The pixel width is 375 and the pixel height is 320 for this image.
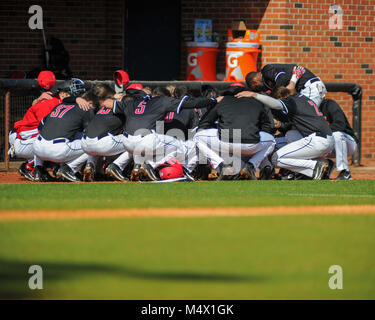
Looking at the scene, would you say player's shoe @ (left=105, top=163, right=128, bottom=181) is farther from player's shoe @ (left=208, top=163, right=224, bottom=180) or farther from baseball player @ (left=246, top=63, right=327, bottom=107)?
baseball player @ (left=246, top=63, right=327, bottom=107)

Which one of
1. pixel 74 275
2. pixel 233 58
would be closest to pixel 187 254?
pixel 74 275

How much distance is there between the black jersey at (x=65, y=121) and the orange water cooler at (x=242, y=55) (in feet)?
14.1

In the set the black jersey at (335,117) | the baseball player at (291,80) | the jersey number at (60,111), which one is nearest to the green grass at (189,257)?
the jersey number at (60,111)

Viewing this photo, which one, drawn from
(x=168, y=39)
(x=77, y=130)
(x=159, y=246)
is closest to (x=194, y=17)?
(x=168, y=39)

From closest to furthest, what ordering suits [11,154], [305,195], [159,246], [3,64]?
[159,246] < [305,195] < [11,154] < [3,64]

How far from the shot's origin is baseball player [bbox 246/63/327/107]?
10562 millimetres

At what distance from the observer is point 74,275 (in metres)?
4.06

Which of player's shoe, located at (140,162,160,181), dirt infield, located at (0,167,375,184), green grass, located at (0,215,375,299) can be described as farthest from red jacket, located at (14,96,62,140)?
green grass, located at (0,215,375,299)

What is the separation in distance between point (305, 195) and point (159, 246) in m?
3.22

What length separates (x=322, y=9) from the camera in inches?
554

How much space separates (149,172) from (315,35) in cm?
608

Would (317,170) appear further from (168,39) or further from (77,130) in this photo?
(168,39)

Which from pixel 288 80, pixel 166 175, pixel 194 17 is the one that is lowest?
pixel 166 175

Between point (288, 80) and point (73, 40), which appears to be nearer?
point (288, 80)
